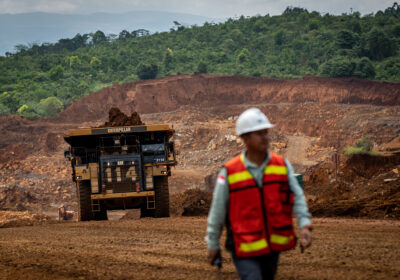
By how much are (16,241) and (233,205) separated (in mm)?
9178

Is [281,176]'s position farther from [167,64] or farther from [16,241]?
[167,64]

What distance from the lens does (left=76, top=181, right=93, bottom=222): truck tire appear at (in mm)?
17695

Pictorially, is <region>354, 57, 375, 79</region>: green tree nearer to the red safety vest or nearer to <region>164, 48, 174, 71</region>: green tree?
<region>164, 48, 174, 71</region>: green tree

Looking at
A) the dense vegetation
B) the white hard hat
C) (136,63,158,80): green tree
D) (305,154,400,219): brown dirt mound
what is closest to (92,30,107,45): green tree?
the dense vegetation

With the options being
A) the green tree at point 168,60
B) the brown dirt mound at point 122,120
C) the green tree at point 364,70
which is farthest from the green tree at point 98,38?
the brown dirt mound at point 122,120

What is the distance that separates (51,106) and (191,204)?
42414 millimetres

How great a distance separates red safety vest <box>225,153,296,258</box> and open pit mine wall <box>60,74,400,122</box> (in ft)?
156

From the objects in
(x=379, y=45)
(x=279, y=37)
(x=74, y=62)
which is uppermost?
(x=279, y=37)

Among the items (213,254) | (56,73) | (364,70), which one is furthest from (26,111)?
(213,254)

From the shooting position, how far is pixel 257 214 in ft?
14.9

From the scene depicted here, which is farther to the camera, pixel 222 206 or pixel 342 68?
pixel 342 68

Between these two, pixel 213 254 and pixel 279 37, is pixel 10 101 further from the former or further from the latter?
pixel 213 254

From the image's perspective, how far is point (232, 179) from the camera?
4578mm

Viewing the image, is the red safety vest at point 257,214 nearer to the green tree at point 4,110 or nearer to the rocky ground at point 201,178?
the rocky ground at point 201,178
